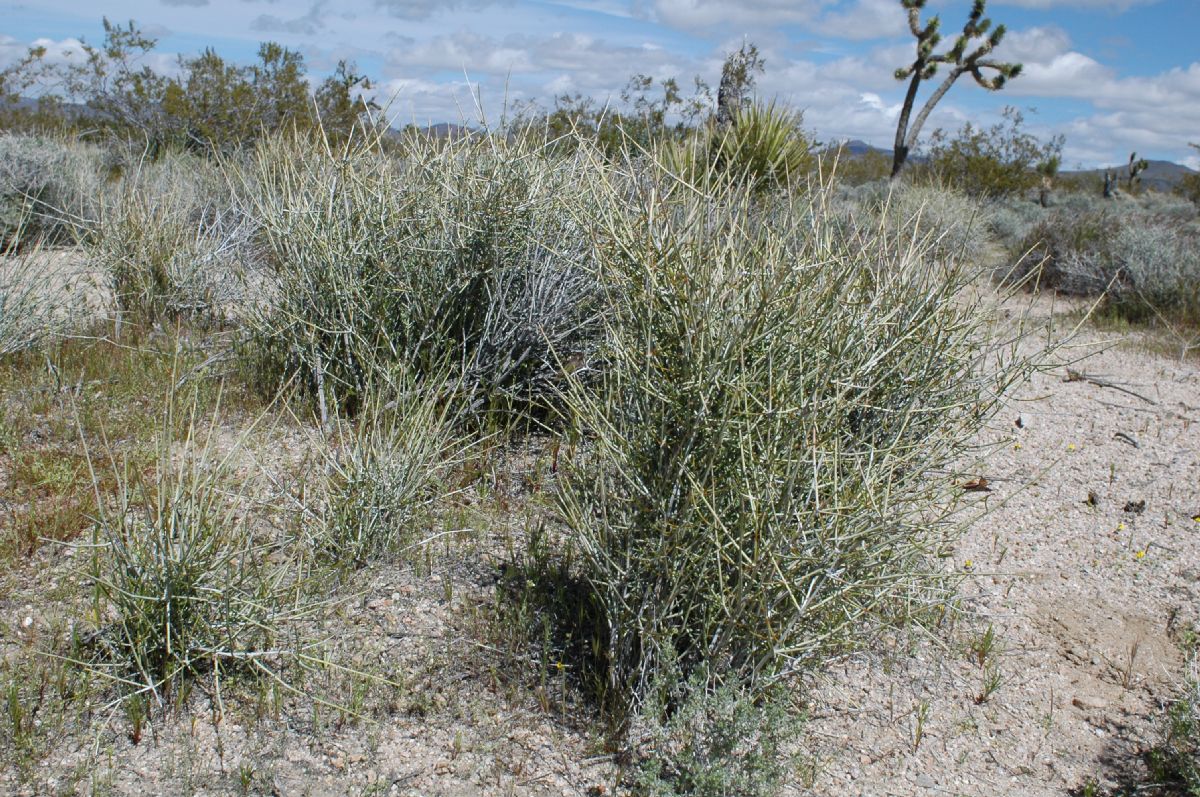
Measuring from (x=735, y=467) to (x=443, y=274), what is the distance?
248 centimetres

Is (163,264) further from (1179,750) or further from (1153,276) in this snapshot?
(1153,276)

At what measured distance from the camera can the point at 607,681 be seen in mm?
2865

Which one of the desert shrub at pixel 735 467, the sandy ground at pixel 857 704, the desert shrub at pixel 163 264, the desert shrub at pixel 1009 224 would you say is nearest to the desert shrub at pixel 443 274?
the sandy ground at pixel 857 704

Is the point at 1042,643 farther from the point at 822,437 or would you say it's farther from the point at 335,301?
the point at 335,301

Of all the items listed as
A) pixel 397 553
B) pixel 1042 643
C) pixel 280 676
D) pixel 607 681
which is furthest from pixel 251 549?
pixel 1042 643

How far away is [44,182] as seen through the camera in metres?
8.22

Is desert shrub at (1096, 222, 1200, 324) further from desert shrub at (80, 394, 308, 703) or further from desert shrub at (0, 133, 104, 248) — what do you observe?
desert shrub at (0, 133, 104, 248)

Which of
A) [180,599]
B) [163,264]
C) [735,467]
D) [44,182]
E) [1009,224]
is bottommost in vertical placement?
[180,599]

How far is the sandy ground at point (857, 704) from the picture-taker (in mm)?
2512

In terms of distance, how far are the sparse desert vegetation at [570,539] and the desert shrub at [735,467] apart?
0.02 metres

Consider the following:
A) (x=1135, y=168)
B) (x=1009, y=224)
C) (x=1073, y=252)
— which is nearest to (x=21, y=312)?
(x=1073, y=252)

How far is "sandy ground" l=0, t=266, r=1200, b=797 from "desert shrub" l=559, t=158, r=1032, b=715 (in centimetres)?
36

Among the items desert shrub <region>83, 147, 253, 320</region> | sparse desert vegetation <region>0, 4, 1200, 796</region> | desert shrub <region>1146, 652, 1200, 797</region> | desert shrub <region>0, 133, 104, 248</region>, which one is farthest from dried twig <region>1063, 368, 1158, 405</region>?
desert shrub <region>0, 133, 104, 248</region>

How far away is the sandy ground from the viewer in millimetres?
2512
